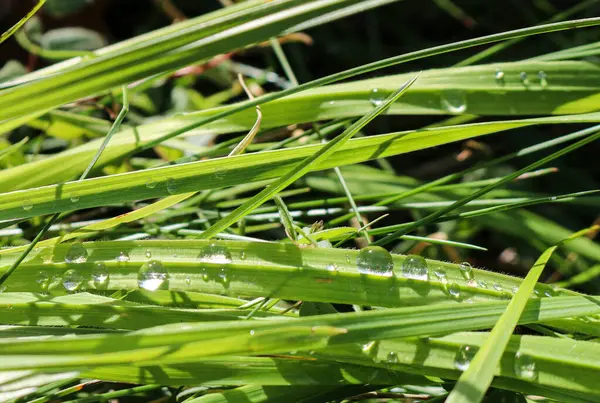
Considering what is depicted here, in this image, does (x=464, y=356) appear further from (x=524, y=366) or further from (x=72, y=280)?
(x=72, y=280)

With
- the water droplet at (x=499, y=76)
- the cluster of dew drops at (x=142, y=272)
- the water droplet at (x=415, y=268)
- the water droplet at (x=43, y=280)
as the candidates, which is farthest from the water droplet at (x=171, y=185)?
the water droplet at (x=499, y=76)

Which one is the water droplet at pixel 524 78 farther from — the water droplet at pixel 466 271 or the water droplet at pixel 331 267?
the water droplet at pixel 331 267

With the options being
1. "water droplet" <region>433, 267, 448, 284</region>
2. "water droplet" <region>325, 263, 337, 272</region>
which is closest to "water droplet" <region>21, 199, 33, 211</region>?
"water droplet" <region>325, 263, 337, 272</region>

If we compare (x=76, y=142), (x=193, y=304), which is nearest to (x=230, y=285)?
(x=193, y=304)

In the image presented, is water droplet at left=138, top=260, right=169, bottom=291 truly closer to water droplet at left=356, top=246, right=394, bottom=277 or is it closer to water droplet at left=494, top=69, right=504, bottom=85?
water droplet at left=356, top=246, right=394, bottom=277

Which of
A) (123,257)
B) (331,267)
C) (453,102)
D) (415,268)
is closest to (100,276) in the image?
(123,257)

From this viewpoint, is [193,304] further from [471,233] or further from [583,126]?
[583,126]
